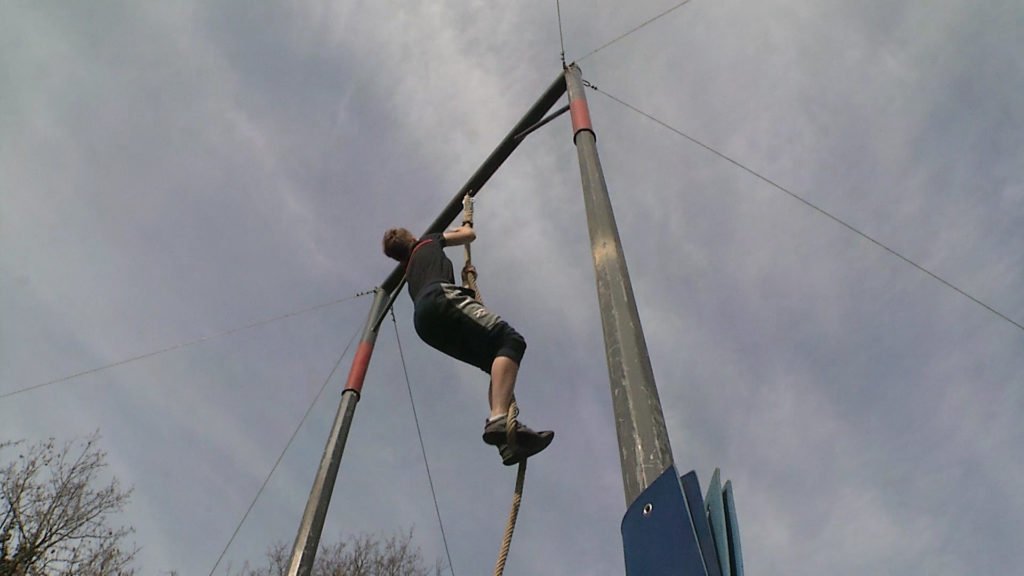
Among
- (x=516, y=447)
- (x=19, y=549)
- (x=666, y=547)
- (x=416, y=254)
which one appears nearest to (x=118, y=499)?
(x=19, y=549)

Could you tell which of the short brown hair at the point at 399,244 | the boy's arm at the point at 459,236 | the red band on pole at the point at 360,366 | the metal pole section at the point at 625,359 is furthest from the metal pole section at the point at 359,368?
the metal pole section at the point at 625,359

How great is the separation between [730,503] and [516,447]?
1048 millimetres

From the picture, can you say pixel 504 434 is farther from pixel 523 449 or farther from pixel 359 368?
pixel 359 368

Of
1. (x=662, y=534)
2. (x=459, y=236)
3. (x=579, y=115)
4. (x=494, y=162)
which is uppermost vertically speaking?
(x=494, y=162)

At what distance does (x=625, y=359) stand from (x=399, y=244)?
7.37 ft

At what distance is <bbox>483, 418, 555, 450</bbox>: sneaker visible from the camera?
8.94ft

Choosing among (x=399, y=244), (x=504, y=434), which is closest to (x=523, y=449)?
(x=504, y=434)

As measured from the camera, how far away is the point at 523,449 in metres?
2.72

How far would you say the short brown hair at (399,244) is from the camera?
4.20 metres

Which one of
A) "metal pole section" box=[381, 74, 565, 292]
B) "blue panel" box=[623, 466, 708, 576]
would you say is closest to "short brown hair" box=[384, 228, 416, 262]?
"metal pole section" box=[381, 74, 565, 292]

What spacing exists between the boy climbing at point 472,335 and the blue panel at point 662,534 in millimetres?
997

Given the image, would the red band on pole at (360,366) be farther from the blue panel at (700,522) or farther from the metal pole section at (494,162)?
the blue panel at (700,522)

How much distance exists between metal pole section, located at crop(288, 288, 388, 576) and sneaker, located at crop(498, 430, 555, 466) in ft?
6.77

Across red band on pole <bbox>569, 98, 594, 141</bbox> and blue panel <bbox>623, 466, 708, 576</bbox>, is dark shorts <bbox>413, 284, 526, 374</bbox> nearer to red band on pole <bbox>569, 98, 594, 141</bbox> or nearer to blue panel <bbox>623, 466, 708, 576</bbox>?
red band on pole <bbox>569, 98, 594, 141</bbox>
